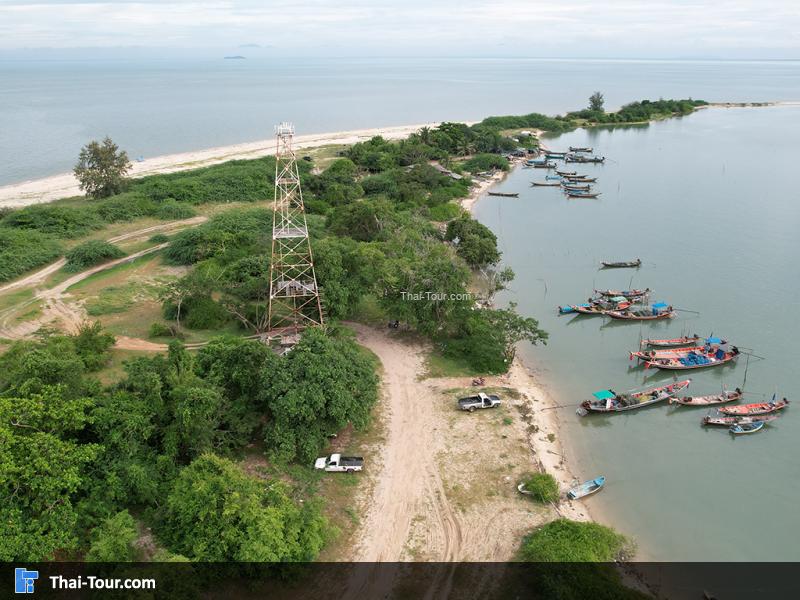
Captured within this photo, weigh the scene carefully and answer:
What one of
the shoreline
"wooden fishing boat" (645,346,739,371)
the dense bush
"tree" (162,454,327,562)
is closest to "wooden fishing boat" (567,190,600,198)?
"wooden fishing boat" (645,346,739,371)

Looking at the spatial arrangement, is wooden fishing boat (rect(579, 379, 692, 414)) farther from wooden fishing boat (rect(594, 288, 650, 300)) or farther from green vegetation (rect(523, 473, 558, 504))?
wooden fishing boat (rect(594, 288, 650, 300))

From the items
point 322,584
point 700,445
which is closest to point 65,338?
point 322,584

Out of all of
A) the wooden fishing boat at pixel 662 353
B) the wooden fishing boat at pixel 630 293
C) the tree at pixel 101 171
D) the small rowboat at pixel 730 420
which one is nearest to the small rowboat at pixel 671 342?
the wooden fishing boat at pixel 662 353

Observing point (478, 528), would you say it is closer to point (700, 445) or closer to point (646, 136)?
point (700, 445)

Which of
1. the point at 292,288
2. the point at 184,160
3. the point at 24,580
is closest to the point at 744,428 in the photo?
the point at 292,288

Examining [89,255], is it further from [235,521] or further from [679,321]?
[679,321]

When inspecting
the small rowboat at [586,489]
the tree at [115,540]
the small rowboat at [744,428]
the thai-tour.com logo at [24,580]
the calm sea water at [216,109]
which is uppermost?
the calm sea water at [216,109]

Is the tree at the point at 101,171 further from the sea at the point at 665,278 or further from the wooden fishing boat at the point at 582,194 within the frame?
the wooden fishing boat at the point at 582,194
